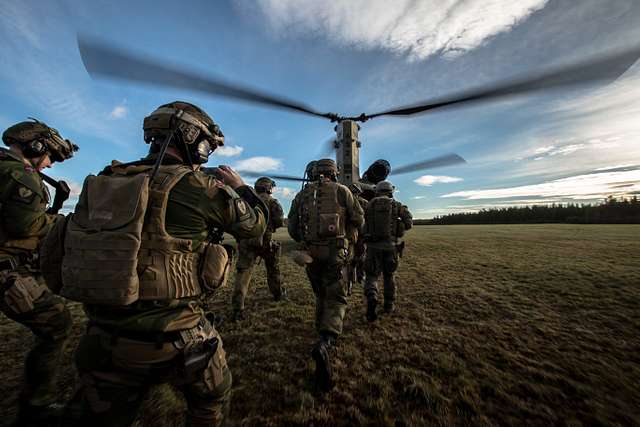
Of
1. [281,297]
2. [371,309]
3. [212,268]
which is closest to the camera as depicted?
[212,268]

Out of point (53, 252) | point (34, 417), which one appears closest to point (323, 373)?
point (53, 252)

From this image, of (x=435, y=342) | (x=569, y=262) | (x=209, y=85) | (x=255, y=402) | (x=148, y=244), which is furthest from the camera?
(x=569, y=262)

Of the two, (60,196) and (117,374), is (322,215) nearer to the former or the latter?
(117,374)

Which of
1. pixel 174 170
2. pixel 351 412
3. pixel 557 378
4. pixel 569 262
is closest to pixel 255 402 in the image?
pixel 351 412

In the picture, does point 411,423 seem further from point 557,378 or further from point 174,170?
point 174,170

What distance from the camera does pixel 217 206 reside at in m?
1.63

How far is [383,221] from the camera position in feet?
16.1

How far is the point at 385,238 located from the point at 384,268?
60 centimetres

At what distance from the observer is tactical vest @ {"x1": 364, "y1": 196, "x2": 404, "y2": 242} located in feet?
16.1

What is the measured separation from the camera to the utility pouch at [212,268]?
1.56 meters

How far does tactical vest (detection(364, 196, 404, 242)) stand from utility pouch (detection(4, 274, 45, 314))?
465 cm

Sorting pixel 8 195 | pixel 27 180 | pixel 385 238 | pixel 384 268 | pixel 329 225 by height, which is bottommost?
pixel 384 268

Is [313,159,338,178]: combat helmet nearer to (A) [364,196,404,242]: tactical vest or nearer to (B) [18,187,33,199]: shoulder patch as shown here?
(A) [364,196,404,242]: tactical vest

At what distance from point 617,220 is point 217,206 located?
6252cm
